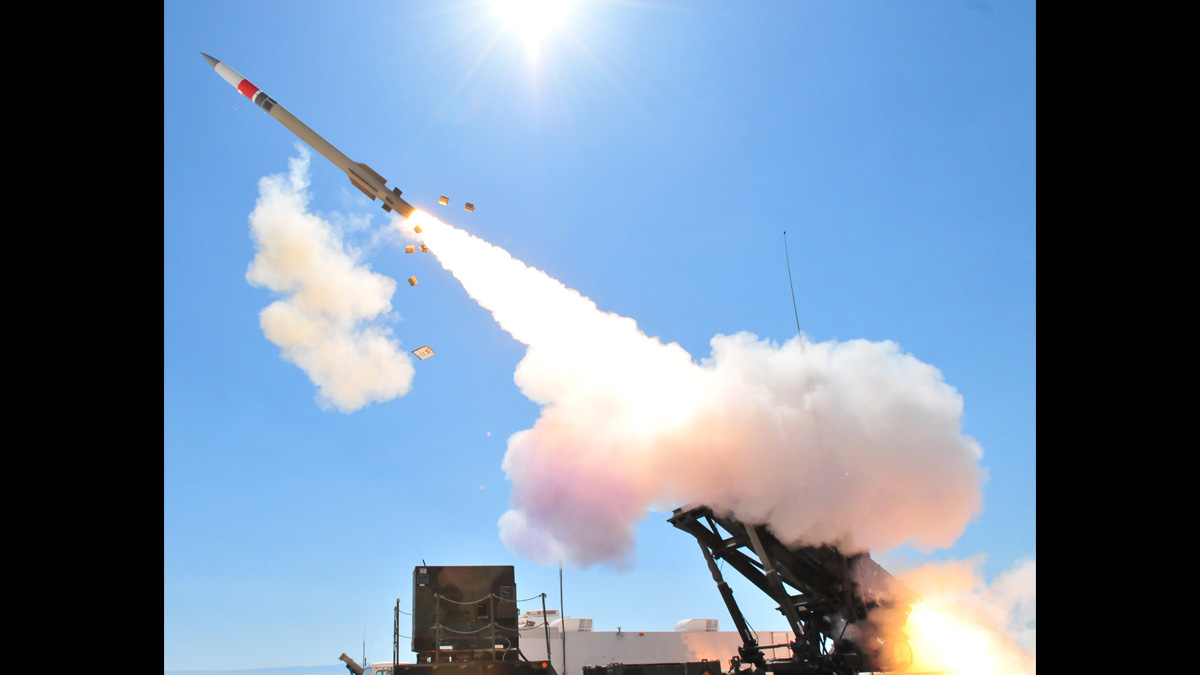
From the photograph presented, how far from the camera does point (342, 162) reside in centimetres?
1766

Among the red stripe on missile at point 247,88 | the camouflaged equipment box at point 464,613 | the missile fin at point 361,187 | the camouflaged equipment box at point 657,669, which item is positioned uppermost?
the red stripe on missile at point 247,88

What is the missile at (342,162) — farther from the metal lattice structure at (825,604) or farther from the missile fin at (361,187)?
the metal lattice structure at (825,604)

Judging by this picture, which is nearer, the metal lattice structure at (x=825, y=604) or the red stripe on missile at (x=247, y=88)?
the metal lattice structure at (x=825, y=604)

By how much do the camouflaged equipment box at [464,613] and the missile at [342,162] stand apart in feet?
28.0

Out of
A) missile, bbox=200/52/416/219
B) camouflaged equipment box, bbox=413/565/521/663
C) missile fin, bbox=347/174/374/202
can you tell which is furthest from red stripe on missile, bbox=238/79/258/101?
camouflaged equipment box, bbox=413/565/521/663

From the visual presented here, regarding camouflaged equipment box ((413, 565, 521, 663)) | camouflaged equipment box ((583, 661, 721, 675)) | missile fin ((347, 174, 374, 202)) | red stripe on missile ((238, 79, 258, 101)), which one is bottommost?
camouflaged equipment box ((583, 661, 721, 675))

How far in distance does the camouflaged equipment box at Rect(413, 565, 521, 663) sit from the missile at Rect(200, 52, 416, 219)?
8.53 metres

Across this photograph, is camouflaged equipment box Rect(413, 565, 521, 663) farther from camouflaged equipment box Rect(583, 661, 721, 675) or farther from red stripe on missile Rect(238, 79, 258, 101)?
red stripe on missile Rect(238, 79, 258, 101)

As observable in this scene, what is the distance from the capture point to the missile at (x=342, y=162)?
17609 millimetres

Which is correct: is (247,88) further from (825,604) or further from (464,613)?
(825,604)

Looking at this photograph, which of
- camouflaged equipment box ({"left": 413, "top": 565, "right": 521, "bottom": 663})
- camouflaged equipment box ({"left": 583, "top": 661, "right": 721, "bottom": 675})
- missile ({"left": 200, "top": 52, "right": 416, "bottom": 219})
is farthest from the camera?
missile ({"left": 200, "top": 52, "right": 416, "bottom": 219})

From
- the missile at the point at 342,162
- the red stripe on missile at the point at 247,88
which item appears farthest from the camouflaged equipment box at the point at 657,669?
the red stripe on missile at the point at 247,88

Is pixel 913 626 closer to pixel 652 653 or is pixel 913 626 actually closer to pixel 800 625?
pixel 800 625

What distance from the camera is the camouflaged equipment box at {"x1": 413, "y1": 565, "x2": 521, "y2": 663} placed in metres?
13.6
